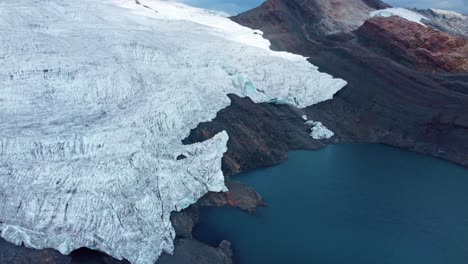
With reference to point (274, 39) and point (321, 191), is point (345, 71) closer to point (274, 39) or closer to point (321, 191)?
point (274, 39)

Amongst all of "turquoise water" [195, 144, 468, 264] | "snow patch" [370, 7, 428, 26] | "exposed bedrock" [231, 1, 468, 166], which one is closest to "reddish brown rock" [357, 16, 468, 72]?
"exposed bedrock" [231, 1, 468, 166]

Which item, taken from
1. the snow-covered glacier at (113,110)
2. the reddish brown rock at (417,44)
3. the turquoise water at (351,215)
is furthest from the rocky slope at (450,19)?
the turquoise water at (351,215)

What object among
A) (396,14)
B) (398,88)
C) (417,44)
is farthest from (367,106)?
(396,14)

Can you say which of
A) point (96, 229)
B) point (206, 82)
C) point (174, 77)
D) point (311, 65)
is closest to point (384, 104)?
point (311, 65)

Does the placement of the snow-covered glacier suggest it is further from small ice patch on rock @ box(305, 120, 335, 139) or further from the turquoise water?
the turquoise water

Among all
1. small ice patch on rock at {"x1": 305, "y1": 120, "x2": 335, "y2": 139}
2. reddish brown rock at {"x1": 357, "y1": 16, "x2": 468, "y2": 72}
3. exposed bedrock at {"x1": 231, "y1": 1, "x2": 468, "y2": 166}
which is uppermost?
reddish brown rock at {"x1": 357, "y1": 16, "x2": 468, "y2": 72}

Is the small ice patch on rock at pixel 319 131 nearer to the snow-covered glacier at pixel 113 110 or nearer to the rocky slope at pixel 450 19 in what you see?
the snow-covered glacier at pixel 113 110

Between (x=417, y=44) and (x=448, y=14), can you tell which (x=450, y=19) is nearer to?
(x=448, y=14)
